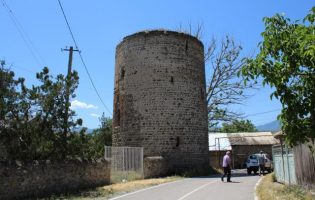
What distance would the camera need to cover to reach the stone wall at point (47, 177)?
8.45 m

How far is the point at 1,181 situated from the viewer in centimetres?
817

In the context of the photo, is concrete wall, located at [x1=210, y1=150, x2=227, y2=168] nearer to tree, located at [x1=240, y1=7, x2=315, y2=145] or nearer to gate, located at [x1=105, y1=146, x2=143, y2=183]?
gate, located at [x1=105, y1=146, x2=143, y2=183]

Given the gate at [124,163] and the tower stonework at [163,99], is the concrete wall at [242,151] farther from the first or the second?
the gate at [124,163]

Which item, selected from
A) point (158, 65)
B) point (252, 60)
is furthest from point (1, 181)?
point (158, 65)

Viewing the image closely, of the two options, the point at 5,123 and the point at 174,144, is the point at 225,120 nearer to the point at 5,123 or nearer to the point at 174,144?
the point at 174,144

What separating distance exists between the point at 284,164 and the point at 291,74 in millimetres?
7883

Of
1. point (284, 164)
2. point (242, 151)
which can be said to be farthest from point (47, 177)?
point (242, 151)

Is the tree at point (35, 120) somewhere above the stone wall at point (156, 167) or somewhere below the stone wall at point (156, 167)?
above

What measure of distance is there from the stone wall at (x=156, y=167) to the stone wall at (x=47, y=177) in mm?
3472

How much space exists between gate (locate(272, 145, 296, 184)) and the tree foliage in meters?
8.38

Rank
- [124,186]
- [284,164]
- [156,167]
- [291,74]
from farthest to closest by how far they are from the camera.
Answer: [156,167] < [124,186] < [284,164] < [291,74]

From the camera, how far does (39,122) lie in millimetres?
11016

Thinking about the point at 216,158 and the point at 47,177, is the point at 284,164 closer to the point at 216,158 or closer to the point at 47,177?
the point at 47,177

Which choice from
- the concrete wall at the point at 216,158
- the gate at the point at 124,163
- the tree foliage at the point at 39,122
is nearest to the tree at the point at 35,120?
the tree foliage at the point at 39,122
